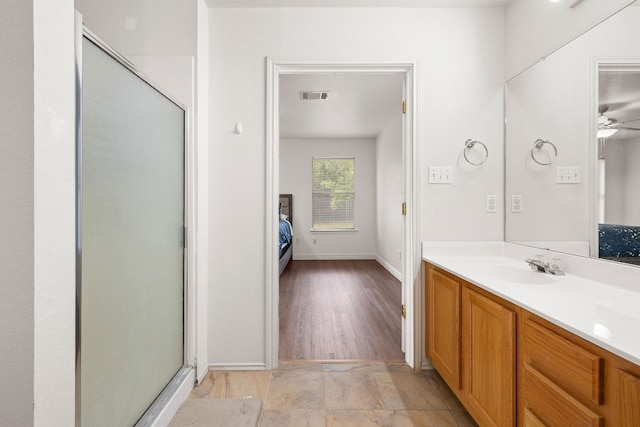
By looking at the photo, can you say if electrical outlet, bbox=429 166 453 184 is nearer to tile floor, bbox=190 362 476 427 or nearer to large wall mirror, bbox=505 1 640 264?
large wall mirror, bbox=505 1 640 264

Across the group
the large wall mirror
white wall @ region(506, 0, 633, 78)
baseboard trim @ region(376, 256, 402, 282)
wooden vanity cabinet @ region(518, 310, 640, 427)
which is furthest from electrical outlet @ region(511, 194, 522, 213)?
baseboard trim @ region(376, 256, 402, 282)

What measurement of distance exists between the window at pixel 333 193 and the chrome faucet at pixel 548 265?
506cm

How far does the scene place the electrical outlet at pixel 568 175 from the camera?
5.37ft

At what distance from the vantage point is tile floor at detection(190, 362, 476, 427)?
5.48ft

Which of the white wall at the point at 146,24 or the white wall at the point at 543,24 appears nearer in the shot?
the white wall at the point at 543,24

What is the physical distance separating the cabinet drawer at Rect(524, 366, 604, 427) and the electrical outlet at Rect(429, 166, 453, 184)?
1302 millimetres

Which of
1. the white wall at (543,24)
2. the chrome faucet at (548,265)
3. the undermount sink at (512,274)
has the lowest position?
the undermount sink at (512,274)

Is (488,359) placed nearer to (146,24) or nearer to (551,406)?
(551,406)

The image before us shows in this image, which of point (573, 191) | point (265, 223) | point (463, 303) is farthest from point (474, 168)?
point (265, 223)

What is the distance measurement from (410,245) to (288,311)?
1724 millimetres

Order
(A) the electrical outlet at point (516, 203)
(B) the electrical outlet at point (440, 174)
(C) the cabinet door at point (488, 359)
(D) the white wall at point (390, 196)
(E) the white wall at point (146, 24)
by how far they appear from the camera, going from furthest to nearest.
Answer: (D) the white wall at point (390, 196) < (B) the electrical outlet at point (440, 174) < (A) the electrical outlet at point (516, 203) < (E) the white wall at point (146, 24) < (C) the cabinet door at point (488, 359)

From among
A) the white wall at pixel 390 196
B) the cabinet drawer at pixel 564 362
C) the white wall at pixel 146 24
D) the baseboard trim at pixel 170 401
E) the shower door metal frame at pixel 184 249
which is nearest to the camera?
the cabinet drawer at pixel 564 362

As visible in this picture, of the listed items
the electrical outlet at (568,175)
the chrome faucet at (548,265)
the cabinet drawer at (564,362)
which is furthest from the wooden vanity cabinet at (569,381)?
the electrical outlet at (568,175)

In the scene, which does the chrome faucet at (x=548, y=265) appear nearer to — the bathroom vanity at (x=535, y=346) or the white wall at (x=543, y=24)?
the bathroom vanity at (x=535, y=346)
